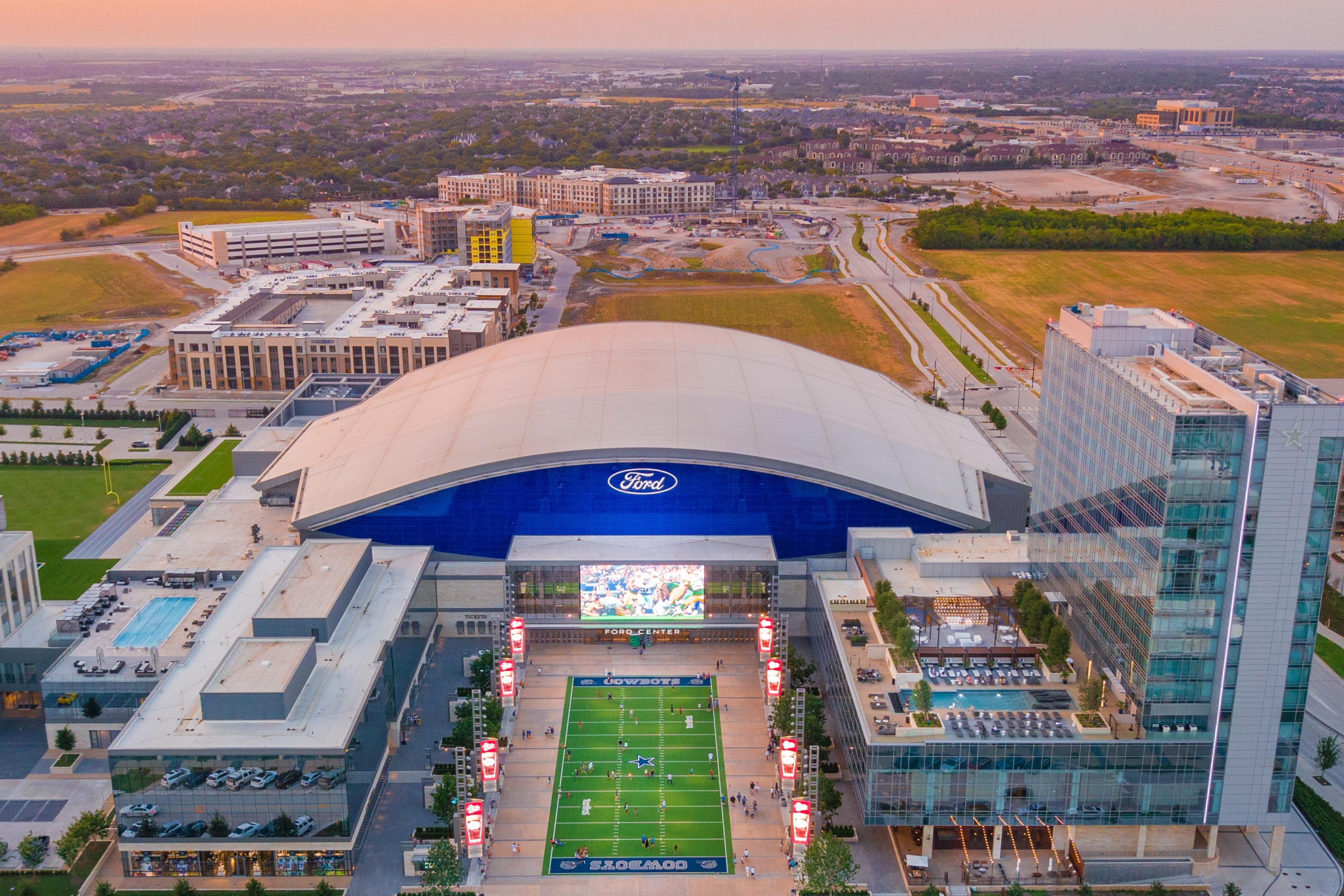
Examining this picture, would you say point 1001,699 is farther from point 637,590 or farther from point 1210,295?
point 1210,295

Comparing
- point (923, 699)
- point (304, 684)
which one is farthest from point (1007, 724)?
point (304, 684)

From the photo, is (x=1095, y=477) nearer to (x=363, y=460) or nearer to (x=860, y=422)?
(x=860, y=422)

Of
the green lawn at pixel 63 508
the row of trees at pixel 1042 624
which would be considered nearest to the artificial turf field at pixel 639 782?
the row of trees at pixel 1042 624

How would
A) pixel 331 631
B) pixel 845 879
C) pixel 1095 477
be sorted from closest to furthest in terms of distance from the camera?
pixel 845 879
pixel 1095 477
pixel 331 631

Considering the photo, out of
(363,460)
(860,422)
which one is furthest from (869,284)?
(363,460)

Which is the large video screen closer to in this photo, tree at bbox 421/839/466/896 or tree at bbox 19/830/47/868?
tree at bbox 421/839/466/896

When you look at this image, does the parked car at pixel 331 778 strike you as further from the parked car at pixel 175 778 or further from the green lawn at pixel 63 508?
the green lawn at pixel 63 508
